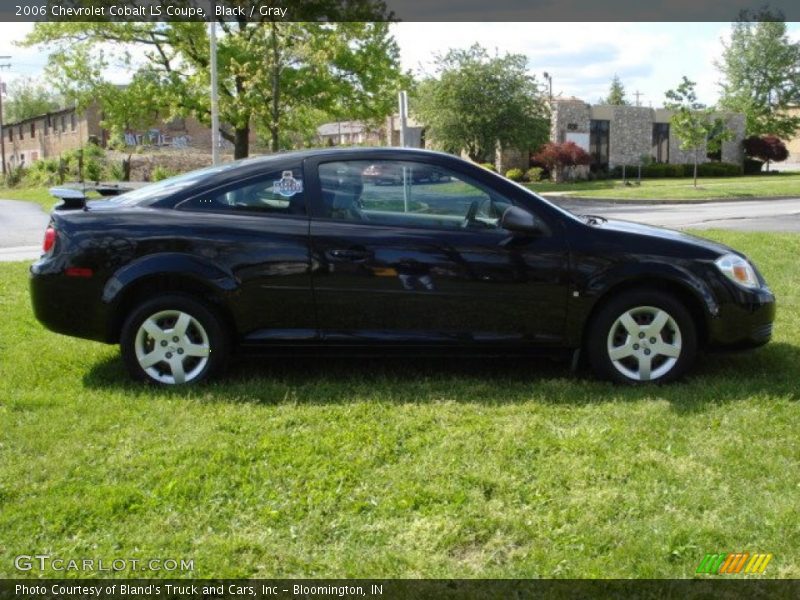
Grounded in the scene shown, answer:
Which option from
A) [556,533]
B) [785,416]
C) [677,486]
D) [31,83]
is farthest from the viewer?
[31,83]

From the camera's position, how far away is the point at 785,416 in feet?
15.1

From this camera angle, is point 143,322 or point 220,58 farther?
point 220,58

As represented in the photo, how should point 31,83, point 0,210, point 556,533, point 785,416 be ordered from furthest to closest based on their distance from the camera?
point 31,83 < point 0,210 < point 785,416 < point 556,533

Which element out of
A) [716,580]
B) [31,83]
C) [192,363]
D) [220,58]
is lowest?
[716,580]

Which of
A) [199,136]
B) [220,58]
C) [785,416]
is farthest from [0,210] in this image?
[199,136]

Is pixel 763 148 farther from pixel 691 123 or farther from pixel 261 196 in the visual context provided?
pixel 261 196

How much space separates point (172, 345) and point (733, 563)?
3.44 meters

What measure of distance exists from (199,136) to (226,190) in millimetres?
54255

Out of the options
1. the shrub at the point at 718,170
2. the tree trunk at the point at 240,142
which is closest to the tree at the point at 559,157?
the shrub at the point at 718,170

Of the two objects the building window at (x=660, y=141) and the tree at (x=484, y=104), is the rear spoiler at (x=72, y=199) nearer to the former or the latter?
the tree at (x=484, y=104)

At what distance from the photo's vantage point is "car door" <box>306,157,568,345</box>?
5121mm

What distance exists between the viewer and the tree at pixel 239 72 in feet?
87.6

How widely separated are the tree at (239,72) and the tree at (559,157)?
12633 mm

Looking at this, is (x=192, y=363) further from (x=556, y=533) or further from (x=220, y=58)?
(x=220, y=58)
